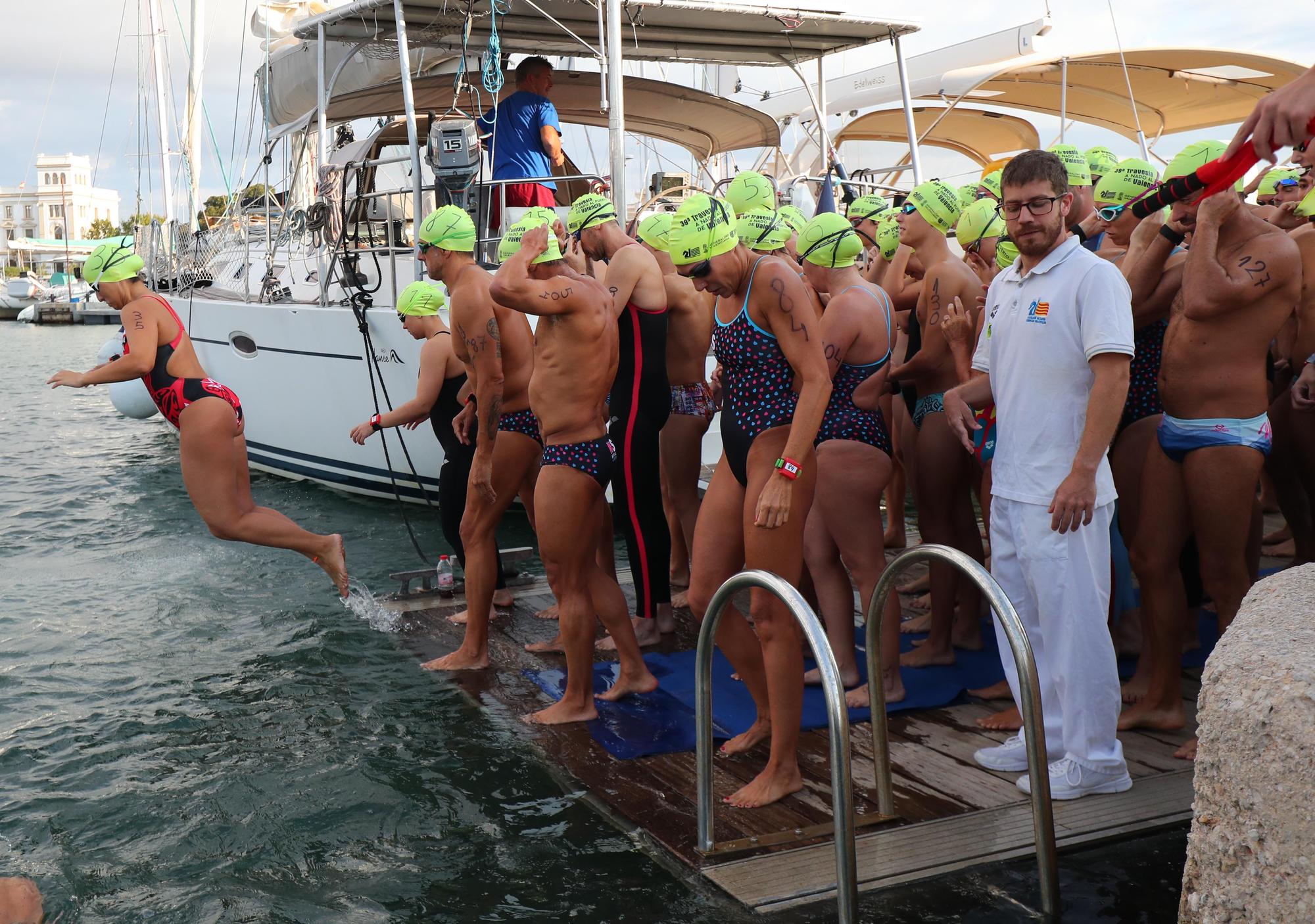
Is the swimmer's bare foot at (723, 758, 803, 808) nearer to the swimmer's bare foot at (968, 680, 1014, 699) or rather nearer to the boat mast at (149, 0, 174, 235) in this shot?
the swimmer's bare foot at (968, 680, 1014, 699)

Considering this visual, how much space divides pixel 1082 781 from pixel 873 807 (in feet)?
2.38

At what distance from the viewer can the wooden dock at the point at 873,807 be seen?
3418 millimetres

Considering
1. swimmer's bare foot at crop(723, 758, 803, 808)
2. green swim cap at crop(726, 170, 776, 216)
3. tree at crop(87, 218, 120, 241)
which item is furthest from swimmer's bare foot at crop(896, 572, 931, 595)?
tree at crop(87, 218, 120, 241)

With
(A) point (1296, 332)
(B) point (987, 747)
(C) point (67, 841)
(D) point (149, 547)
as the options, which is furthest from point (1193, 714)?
(D) point (149, 547)

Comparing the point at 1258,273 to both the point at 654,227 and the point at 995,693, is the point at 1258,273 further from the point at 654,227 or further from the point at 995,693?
the point at 654,227

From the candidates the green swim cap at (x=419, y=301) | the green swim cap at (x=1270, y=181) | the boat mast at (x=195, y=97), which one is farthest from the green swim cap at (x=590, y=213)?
the boat mast at (x=195, y=97)

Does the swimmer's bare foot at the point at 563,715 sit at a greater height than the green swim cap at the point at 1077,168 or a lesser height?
lesser

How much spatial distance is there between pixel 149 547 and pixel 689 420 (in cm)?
634

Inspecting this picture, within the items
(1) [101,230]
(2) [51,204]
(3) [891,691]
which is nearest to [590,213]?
(3) [891,691]

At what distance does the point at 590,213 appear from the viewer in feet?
18.3

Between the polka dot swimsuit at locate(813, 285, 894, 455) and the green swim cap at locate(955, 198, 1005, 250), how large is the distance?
50.7 inches

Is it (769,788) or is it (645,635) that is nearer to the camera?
(769,788)

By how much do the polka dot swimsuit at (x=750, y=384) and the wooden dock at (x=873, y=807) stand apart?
121cm

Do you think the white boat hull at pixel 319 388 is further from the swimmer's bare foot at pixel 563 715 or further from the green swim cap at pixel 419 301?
the swimmer's bare foot at pixel 563 715
